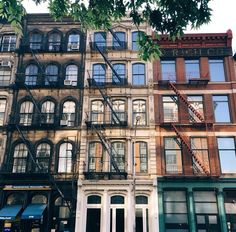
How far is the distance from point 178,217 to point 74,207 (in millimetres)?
8125

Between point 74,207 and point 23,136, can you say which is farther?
point 23,136

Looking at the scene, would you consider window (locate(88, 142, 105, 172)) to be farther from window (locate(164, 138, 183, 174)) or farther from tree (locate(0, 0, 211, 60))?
tree (locate(0, 0, 211, 60))

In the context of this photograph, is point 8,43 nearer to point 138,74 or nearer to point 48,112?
point 48,112

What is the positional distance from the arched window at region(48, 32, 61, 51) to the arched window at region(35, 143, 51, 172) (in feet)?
32.0

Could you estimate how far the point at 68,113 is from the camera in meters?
25.6

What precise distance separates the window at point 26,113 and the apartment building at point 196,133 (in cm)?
1117

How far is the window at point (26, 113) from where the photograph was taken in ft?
83.4

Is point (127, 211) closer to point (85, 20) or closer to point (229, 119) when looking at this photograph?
point (229, 119)

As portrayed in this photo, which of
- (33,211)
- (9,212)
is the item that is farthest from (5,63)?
(33,211)

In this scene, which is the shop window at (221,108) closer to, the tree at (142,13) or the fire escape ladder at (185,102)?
the fire escape ladder at (185,102)

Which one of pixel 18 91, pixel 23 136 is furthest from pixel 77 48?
pixel 23 136

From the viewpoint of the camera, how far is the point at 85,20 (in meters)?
8.76

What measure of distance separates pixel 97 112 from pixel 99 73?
4.01 metres

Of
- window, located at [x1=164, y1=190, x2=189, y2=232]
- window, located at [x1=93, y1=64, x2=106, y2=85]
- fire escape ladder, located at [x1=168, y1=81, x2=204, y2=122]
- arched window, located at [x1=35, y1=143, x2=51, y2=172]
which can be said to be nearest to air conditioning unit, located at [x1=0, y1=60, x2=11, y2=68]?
window, located at [x1=93, y1=64, x2=106, y2=85]
